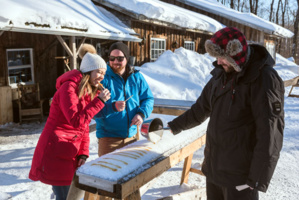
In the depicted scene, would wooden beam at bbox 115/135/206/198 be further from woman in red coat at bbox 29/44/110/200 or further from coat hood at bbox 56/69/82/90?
coat hood at bbox 56/69/82/90

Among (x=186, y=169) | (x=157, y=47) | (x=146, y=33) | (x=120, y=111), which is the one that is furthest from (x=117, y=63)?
(x=157, y=47)

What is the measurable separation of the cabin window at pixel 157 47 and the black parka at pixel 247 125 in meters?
10.9

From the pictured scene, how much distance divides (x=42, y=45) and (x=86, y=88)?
7.67 metres

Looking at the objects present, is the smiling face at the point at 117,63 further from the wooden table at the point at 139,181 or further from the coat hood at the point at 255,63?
the coat hood at the point at 255,63

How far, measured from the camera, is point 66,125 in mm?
2340

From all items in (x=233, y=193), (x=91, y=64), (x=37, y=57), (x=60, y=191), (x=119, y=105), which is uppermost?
(x=91, y=64)

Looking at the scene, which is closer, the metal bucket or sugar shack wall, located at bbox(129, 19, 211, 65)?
the metal bucket

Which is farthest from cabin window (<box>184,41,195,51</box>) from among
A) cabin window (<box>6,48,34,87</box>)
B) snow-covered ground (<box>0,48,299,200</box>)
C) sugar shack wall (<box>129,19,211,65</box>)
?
cabin window (<box>6,48,34,87</box>)

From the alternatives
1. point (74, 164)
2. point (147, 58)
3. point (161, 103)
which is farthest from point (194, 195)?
point (147, 58)

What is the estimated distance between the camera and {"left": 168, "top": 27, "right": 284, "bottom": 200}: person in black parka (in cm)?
177

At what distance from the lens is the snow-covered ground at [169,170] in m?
3.81

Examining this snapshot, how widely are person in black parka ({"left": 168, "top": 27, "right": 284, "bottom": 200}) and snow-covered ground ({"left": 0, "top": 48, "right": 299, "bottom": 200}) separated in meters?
1.92

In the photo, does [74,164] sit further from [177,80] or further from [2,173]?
[177,80]

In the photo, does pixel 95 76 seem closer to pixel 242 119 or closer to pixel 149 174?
pixel 149 174
